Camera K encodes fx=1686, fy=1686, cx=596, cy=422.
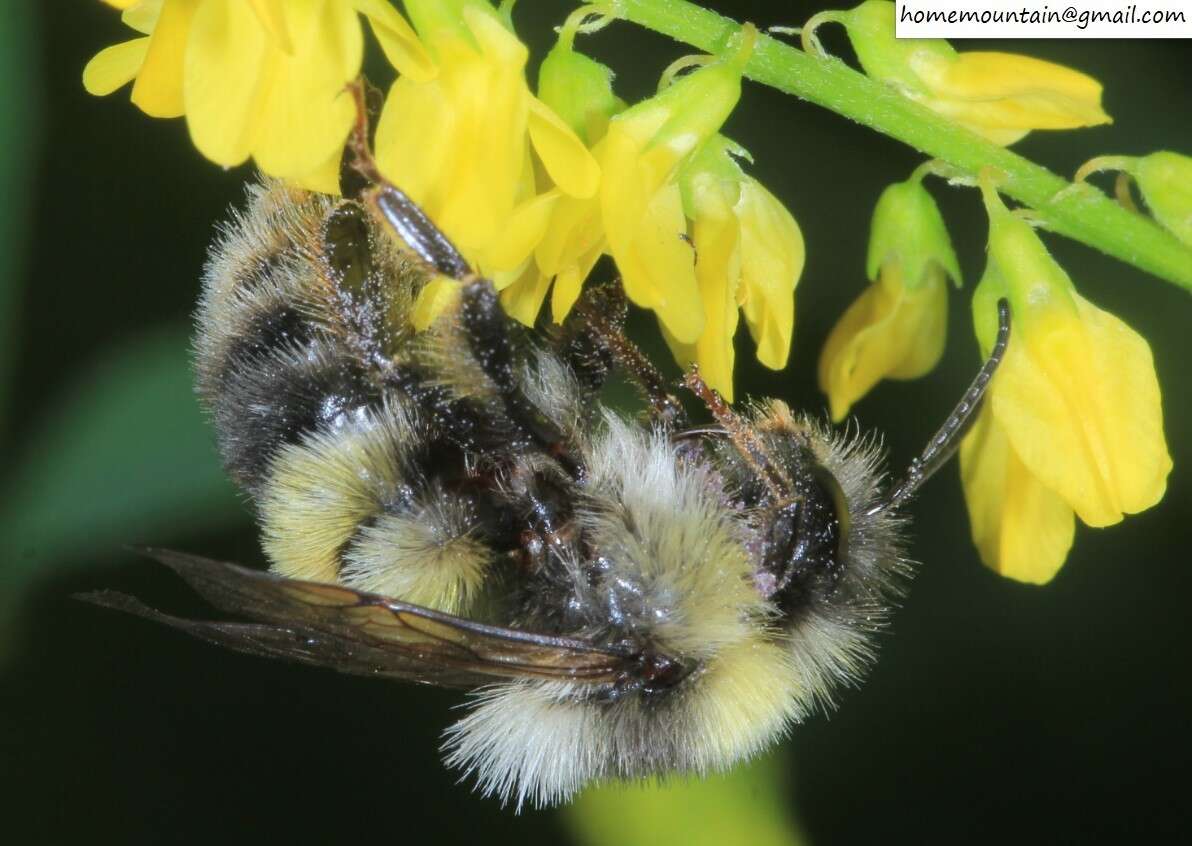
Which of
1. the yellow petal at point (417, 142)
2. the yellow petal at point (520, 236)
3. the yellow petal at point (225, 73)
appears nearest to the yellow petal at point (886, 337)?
the yellow petal at point (520, 236)

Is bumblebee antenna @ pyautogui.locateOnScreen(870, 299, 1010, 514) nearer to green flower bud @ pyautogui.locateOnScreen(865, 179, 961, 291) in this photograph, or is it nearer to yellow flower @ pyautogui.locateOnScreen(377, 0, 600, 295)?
green flower bud @ pyautogui.locateOnScreen(865, 179, 961, 291)

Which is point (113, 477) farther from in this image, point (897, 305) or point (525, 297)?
point (897, 305)

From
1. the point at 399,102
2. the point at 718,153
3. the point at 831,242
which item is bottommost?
the point at 399,102

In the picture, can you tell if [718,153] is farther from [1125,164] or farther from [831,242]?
[831,242]

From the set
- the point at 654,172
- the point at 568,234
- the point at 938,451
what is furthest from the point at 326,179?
the point at 938,451

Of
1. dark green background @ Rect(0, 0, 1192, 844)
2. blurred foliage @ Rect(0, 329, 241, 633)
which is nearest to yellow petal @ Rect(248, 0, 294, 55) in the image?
blurred foliage @ Rect(0, 329, 241, 633)

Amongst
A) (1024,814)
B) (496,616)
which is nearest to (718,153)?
(496,616)
